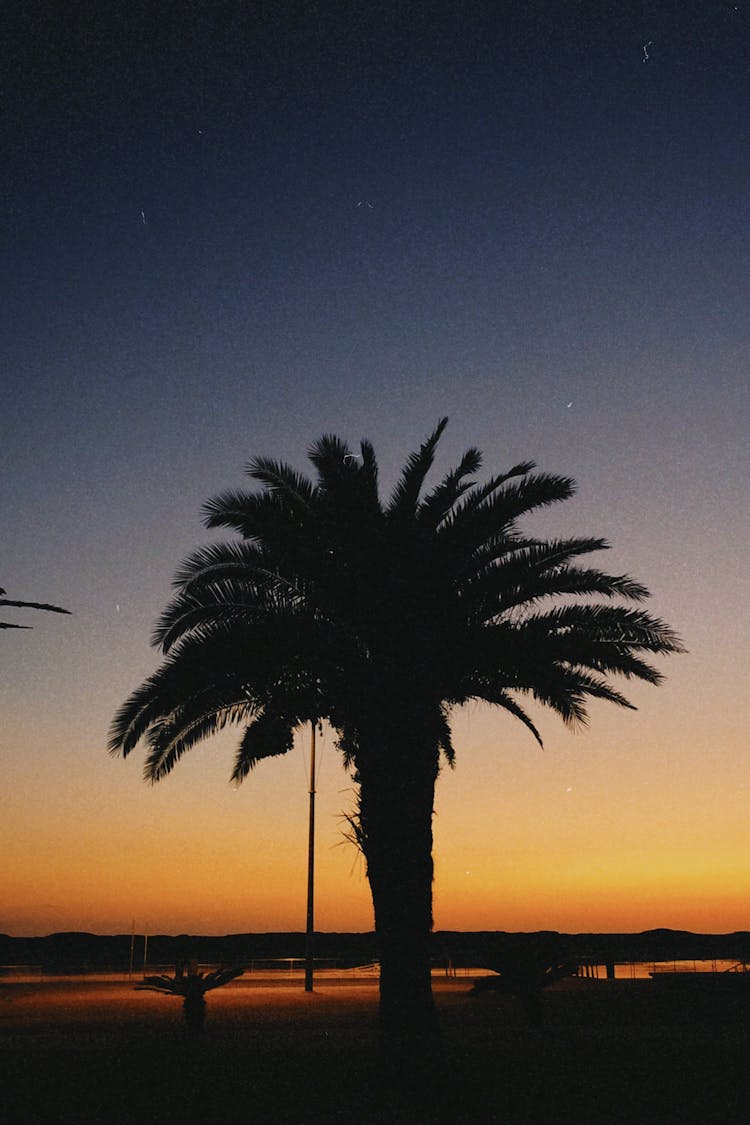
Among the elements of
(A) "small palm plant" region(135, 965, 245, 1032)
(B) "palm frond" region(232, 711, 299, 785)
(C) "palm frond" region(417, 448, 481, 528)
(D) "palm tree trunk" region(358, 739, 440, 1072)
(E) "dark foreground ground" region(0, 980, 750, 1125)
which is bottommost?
(E) "dark foreground ground" region(0, 980, 750, 1125)

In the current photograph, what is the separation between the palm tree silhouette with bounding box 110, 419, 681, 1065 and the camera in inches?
506

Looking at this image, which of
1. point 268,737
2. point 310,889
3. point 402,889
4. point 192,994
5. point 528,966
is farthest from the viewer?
point 310,889

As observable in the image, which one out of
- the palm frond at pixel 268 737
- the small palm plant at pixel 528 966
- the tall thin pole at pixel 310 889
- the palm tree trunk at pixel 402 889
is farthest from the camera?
the tall thin pole at pixel 310 889

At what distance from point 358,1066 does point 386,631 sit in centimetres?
561

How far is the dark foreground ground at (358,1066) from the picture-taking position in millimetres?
10609

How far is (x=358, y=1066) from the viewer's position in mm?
13375

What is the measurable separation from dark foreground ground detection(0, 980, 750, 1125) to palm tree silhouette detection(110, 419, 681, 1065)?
1529mm

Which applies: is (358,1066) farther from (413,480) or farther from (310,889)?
(310,889)

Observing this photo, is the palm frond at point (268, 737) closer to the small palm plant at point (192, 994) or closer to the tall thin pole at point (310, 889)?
the small palm plant at point (192, 994)

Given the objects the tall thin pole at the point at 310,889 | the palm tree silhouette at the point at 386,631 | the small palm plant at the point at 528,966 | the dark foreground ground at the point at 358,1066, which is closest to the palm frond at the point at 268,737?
the palm tree silhouette at the point at 386,631

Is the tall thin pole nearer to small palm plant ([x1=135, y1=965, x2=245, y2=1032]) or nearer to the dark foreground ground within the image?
the dark foreground ground

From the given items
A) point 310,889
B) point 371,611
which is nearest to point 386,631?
point 371,611

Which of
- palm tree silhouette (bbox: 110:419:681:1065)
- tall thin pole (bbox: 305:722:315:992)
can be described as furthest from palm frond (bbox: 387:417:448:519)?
tall thin pole (bbox: 305:722:315:992)

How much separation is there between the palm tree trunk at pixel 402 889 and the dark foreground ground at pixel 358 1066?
0.56 metres
